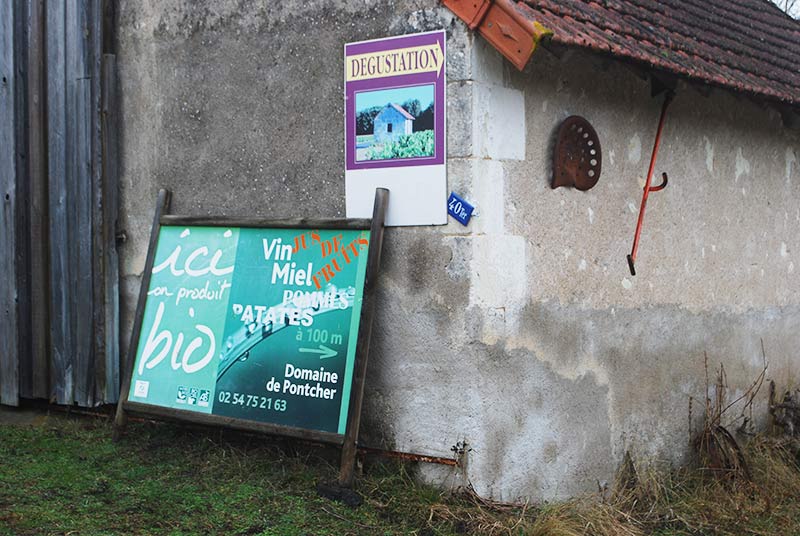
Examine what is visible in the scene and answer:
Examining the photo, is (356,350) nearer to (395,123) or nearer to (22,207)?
(395,123)

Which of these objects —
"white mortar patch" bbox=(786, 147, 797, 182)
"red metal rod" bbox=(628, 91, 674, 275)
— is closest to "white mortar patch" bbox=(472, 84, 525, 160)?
"red metal rod" bbox=(628, 91, 674, 275)

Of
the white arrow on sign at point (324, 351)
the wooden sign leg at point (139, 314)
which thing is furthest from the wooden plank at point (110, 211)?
the white arrow on sign at point (324, 351)

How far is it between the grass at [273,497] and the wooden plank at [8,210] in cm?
59

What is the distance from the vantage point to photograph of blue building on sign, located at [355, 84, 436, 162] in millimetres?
5332

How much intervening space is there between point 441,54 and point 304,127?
1031 mm

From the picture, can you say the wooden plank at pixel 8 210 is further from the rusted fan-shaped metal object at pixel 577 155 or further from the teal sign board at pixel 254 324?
the rusted fan-shaped metal object at pixel 577 155

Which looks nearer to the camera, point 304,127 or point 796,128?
point 304,127

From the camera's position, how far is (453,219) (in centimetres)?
529

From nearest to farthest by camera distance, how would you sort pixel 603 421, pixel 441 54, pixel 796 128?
pixel 441 54 < pixel 603 421 < pixel 796 128

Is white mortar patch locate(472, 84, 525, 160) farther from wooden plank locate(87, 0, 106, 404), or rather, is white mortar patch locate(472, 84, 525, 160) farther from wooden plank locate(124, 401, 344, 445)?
wooden plank locate(87, 0, 106, 404)

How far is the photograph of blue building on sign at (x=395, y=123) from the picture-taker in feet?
17.5

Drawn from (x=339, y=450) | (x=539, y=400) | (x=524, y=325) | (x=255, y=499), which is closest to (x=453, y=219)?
(x=524, y=325)

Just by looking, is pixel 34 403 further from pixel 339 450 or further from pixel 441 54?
pixel 441 54

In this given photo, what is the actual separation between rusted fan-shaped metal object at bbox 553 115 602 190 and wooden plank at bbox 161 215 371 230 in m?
1.17
